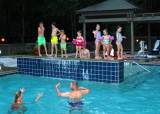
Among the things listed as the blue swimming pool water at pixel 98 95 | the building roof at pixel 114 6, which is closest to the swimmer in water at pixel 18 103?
the blue swimming pool water at pixel 98 95

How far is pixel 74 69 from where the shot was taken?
12.3m

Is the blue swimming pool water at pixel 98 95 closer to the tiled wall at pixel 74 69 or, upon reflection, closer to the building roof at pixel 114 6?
the tiled wall at pixel 74 69

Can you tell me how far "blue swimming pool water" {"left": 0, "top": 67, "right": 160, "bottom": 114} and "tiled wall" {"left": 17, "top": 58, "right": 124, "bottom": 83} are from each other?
29cm

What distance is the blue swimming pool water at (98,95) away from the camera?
26.6ft

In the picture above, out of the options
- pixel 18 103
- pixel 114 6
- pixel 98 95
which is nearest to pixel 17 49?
pixel 114 6

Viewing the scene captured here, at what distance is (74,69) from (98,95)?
9.17ft

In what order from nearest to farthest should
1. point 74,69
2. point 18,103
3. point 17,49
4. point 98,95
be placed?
1. point 18,103
2. point 98,95
3. point 74,69
4. point 17,49

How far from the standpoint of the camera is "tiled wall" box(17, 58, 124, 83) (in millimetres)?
11148

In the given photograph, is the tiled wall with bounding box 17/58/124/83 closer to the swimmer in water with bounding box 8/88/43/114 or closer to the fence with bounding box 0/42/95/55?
the swimmer in water with bounding box 8/88/43/114

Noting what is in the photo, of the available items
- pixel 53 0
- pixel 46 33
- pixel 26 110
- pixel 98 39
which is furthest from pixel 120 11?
pixel 26 110

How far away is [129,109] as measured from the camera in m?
8.09

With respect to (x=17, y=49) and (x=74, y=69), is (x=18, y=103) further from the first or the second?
Answer: (x=17, y=49)

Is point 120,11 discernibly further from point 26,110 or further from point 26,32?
point 26,110

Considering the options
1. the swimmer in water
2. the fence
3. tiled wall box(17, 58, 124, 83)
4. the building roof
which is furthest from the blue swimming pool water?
the fence
